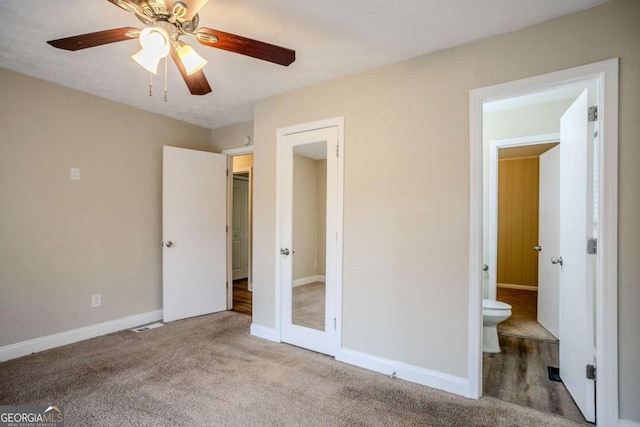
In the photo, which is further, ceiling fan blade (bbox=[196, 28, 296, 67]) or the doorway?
the doorway

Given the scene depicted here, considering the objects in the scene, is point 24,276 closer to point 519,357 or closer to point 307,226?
point 307,226

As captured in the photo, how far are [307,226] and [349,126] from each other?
1002 mm

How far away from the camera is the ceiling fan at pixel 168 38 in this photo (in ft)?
5.05

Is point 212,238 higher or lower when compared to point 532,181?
lower

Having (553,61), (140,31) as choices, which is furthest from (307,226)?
(553,61)

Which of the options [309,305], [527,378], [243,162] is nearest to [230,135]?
[243,162]

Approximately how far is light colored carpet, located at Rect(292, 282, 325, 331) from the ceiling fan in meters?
1.99

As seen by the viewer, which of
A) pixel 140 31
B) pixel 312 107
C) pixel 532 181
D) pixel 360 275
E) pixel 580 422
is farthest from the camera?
pixel 532 181

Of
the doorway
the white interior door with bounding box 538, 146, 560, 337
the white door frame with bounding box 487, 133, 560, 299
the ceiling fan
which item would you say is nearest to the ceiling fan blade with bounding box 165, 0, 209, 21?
the ceiling fan

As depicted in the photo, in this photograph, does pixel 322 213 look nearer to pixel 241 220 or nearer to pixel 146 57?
pixel 146 57

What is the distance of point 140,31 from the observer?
1588 mm

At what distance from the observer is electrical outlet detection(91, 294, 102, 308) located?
10.8 feet

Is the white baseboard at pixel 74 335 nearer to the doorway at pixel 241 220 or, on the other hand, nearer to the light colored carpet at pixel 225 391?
the light colored carpet at pixel 225 391

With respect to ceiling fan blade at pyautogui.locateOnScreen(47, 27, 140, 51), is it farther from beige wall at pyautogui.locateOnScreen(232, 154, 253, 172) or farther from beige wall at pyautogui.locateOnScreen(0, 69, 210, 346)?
beige wall at pyautogui.locateOnScreen(232, 154, 253, 172)
